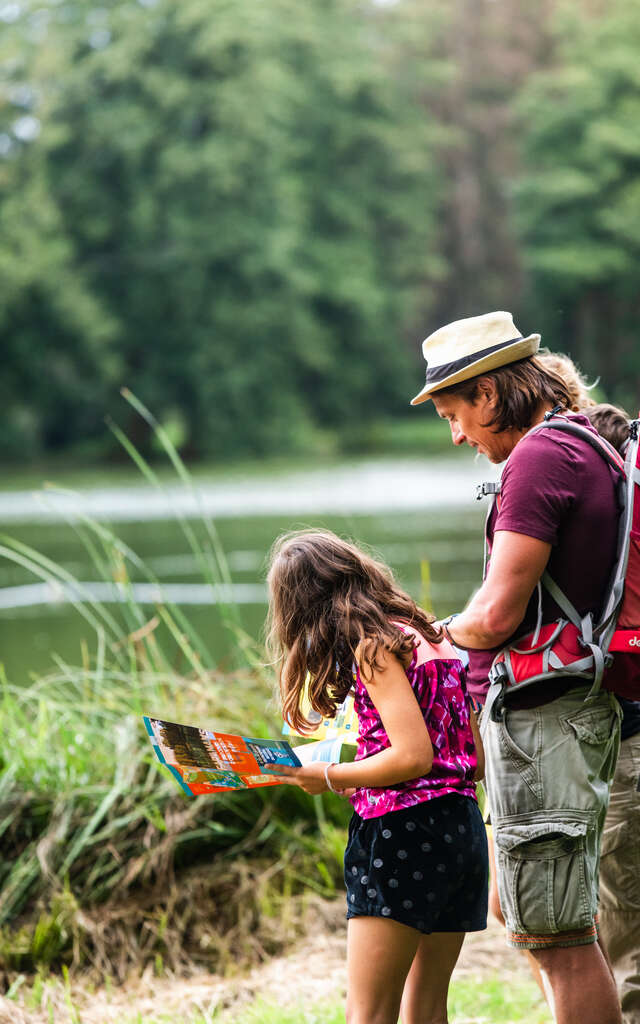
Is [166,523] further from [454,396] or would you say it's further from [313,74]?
[313,74]

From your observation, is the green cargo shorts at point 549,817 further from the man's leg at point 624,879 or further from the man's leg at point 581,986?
the man's leg at point 624,879

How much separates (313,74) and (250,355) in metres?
10.3

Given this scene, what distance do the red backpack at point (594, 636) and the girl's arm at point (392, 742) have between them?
14 centimetres

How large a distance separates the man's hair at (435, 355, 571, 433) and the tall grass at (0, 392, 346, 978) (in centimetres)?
159

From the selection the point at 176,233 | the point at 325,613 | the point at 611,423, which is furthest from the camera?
the point at 176,233

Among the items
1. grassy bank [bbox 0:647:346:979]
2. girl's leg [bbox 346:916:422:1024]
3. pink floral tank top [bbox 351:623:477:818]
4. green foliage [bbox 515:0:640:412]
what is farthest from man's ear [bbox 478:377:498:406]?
green foliage [bbox 515:0:640:412]

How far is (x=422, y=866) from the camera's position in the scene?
207 cm

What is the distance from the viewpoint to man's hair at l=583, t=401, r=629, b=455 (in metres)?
2.57

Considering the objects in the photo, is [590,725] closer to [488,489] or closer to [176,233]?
[488,489]

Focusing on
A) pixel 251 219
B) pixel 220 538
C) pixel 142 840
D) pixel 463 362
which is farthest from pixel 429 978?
pixel 251 219

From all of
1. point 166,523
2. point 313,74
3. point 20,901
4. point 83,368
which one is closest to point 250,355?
point 83,368

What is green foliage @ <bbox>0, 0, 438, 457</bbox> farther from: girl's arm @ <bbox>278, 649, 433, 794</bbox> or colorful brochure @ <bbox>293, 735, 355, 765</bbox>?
girl's arm @ <bbox>278, 649, 433, 794</bbox>

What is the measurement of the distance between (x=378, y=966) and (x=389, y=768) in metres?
A: 0.32

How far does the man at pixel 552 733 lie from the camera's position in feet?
6.69
